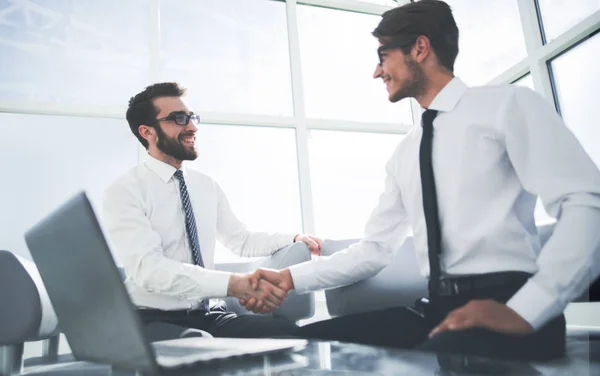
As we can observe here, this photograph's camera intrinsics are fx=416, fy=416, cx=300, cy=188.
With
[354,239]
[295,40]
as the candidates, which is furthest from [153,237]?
[295,40]

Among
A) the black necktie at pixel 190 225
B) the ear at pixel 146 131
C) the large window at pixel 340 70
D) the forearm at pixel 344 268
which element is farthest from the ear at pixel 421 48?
the large window at pixel 340 70

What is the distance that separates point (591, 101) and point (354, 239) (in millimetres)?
2164

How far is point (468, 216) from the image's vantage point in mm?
1090

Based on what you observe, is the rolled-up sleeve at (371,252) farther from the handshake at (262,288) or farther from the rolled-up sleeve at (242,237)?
the rolled-up sleeve at (242,237)

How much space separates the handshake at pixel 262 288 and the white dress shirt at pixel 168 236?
1.9 inches

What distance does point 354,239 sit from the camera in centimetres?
176

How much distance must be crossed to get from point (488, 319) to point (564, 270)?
0.65 ft

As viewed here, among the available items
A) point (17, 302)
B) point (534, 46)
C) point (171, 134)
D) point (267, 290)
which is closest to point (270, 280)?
point (267, 290)

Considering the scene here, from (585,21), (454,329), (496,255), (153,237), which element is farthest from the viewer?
(585,21)

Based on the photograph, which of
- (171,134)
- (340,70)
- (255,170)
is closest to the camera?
(171,134)

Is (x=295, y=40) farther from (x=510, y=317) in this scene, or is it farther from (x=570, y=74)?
(x=510, y=317)

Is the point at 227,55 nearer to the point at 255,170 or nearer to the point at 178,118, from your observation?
the point at 255,170

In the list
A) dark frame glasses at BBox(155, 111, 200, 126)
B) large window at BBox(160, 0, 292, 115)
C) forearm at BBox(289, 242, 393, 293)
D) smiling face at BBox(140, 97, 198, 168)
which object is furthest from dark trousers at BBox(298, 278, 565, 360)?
large window at BBox(160, 0, 292, 115)

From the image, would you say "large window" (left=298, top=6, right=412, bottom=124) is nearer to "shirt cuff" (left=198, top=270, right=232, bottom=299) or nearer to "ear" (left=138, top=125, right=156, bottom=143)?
"ear" (left=138, top=125, right=156, bottom=143)
